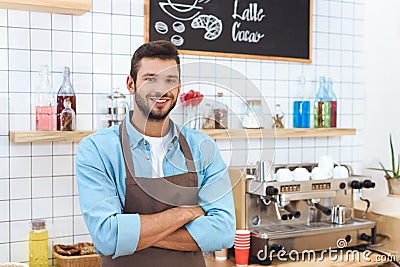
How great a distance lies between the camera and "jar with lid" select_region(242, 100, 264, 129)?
5.82 ft

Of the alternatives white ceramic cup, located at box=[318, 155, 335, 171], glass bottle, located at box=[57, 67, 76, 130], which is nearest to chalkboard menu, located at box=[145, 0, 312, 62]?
glass bottle, located at box=[57, 67, 76, 130]

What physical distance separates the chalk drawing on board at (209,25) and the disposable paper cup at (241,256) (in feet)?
3.46

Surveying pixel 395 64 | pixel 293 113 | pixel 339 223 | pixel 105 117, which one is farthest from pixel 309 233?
pixel 395 64

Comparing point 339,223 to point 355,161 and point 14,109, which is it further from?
point 14,109

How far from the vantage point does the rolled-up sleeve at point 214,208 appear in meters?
1.87

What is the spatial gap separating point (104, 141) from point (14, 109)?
28.7 inches

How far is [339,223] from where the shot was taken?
2904 millimetres

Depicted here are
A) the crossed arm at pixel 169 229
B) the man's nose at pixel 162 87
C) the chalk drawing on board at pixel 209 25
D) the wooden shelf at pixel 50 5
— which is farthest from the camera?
the chalk drawing on board at pixel 209 25

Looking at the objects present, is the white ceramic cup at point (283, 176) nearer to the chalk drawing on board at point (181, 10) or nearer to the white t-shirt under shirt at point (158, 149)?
Result: the chalk drawing on board at point (181, 10)

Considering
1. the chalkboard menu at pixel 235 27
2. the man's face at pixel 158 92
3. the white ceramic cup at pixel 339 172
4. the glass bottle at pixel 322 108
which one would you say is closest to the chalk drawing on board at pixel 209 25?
the chalkboard menu at pixel 235 27

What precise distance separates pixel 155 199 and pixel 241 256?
0.83 m

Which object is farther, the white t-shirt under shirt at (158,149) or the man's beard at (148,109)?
the white t-shirt under shirt at (158,149)

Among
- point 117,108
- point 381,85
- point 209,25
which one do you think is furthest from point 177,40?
point 381,85

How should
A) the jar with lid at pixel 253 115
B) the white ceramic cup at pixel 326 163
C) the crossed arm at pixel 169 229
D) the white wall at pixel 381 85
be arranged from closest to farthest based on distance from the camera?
1. the jar with lid at pixel 253 115
2. the crossed arm at pixel 169 229
3. the white ceramic cup at pixel 326 163
4. the white wall at pixel 381 85
